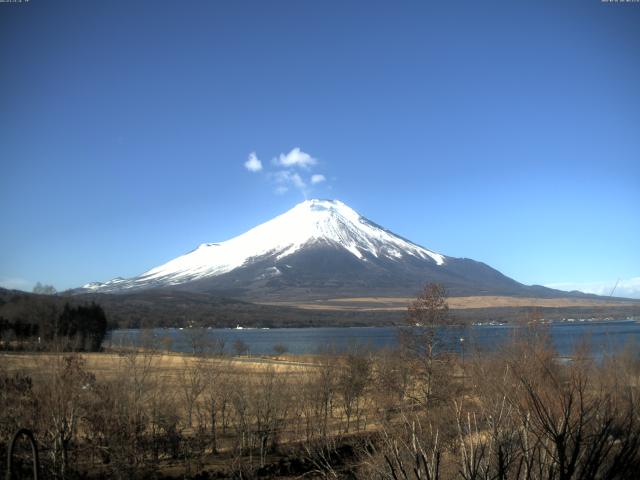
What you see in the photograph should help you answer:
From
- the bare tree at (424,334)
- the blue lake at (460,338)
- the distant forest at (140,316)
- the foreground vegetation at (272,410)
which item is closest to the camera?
the foreground vegetation at (272,410)

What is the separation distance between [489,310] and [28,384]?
159 meters

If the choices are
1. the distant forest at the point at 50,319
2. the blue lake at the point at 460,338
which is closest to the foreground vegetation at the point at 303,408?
the blue lake at the point at 460,338

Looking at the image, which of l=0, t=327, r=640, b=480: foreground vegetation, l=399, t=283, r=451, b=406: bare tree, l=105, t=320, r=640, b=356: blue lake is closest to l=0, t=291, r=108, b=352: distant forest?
l=105, t=320, r=640, b=356: blue lake

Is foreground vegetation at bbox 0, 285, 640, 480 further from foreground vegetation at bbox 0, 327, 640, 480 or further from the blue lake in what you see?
the blue lake

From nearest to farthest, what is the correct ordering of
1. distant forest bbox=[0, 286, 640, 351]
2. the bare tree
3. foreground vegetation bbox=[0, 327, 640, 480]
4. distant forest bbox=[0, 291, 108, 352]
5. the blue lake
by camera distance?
1. foreground vegetation bbox=[0, 327, 640, 480]
2. the blue lake
3. the bare tree
4. distant forest bbox=[0, 291, 108, 352]
5. distant forest bbox=[0, 286, 640, 351]

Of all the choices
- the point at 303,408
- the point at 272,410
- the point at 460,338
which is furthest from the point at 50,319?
the point at 272,410

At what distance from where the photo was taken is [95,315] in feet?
257

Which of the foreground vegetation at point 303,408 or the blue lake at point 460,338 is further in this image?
the blue lake at point 460,338

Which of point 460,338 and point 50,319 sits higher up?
point 460,338

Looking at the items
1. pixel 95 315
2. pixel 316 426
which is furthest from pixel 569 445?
pixel 95 315

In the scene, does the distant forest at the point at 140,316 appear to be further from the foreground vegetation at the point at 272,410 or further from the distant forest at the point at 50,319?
the foreground vegetation at the point at 272,410

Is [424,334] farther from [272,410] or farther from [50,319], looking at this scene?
[50,319]

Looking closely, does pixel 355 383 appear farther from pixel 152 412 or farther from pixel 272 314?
pixel 272 314

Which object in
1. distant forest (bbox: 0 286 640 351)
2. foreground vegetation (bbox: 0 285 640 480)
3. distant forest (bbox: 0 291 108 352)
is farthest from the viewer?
distant forest (bbox: 0 286 640 351)
